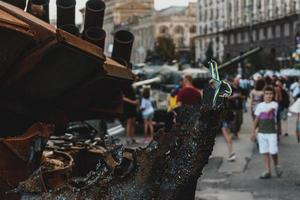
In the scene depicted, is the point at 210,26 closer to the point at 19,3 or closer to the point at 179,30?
the point at 179,30

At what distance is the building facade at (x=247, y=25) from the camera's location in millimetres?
88062

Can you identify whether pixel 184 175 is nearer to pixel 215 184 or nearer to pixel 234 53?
pixel 215 184

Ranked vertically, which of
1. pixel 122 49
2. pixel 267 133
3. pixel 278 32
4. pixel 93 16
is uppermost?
pixel 278 32

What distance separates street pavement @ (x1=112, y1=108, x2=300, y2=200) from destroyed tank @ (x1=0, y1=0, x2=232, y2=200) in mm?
3986

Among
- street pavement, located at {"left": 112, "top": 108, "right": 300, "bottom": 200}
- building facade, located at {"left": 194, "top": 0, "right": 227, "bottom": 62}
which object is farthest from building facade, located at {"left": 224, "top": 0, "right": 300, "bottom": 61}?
street pavement, located at {"left": 112, "top": 108, "right": 300, "bottom": 200}

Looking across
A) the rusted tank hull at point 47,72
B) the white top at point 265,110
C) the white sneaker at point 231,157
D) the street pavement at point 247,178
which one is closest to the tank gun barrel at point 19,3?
the rusted tank hull at point 47,72

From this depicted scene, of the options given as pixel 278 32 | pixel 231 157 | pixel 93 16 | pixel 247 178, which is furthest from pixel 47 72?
pixel 278 32

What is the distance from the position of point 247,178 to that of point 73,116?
6.44m

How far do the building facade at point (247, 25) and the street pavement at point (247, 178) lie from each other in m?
68.6

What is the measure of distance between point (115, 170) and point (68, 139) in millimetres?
3265

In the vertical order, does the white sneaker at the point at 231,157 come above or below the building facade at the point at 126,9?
below

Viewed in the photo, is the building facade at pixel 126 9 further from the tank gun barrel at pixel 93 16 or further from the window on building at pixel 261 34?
the tank gun barrel at pixel 93 16

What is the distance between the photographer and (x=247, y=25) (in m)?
101

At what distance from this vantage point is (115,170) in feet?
15.2
